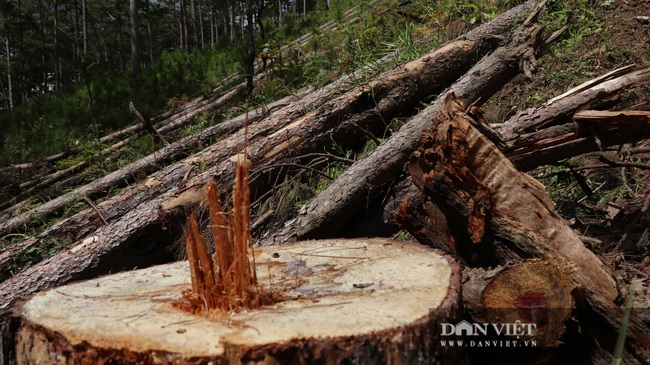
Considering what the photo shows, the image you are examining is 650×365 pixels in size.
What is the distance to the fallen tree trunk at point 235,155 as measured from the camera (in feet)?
11.7

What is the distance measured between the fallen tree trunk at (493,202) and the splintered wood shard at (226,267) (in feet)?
3.37

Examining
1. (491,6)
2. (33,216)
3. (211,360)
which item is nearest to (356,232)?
(211,360)

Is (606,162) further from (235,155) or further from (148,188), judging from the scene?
(148,188)

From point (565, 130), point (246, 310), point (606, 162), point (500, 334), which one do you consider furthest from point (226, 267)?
point (606, 162)

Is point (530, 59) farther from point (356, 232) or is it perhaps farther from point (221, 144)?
point (221, 144)

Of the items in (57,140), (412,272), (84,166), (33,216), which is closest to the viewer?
(412,272)

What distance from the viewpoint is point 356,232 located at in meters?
3.52

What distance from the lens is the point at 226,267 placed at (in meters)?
1.85

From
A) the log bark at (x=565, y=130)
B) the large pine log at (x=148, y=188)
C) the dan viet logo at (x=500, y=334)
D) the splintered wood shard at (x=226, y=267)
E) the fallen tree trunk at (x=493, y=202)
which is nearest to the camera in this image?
the splintered wood shard at (x=226, y=267)

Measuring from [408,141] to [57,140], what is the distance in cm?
866

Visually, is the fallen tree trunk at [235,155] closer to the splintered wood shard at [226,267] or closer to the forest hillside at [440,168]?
the forest hillside at [440,168]

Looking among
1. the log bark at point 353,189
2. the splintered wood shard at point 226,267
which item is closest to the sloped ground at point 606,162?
the log bark at point 353,189

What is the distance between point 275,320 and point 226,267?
0.38 meters

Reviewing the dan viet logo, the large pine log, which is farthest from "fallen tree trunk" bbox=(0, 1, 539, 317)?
the dan viet logo
